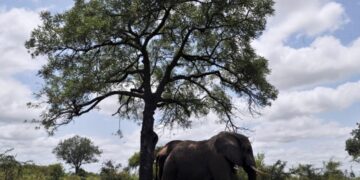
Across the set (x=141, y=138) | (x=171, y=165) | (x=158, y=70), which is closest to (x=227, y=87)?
(x=158, y=70)

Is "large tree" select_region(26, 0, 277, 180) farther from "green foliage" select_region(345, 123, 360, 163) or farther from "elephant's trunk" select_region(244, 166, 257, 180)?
"green foliage" select_region(345, 123, 360, 163)

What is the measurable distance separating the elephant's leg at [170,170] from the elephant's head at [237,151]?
7.27ft

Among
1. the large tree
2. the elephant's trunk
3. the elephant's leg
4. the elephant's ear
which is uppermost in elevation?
the large tree

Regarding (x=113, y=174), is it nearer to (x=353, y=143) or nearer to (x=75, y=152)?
(x=353, y=143)

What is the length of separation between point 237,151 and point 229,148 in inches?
13.7

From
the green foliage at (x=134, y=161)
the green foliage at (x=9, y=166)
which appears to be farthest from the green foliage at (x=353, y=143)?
the green foliage at (x=9, y=166)

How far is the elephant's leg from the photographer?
2303cm

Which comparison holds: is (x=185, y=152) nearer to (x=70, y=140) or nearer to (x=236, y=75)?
(x=236, y=75)

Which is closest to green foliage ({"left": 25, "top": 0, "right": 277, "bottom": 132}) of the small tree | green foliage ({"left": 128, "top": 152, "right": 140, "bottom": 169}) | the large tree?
the large tree

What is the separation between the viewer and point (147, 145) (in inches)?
1030

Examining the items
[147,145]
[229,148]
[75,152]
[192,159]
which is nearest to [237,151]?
[229,148]

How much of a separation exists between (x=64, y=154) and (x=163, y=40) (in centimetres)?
6329

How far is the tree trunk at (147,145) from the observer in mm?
25766

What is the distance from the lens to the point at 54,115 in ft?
87.9
